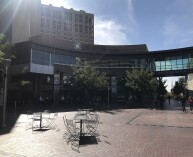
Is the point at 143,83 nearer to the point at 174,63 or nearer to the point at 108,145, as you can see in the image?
the point at 174,63

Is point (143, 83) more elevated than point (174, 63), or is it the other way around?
point (174, 63)

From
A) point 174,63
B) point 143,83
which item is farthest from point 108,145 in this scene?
point 174,63

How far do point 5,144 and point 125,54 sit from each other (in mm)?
50556

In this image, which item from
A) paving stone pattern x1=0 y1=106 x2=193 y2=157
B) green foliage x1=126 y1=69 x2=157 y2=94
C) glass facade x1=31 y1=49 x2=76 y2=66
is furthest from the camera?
glass facade x1=31 y1=49 x2=76 y2=66

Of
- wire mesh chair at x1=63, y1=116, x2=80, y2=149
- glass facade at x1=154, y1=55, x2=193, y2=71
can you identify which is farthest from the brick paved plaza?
glass facade at x1=154, y1=55, x2=193, y2=71

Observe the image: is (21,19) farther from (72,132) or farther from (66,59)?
(72,132)

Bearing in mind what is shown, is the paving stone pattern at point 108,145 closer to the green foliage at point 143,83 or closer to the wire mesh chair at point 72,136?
the wire mesh chair at point 72,136

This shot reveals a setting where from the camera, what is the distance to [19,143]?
37.8 feet

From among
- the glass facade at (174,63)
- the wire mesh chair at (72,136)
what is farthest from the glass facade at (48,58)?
the wire mesh chair at (72,136)

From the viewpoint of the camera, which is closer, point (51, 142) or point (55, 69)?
point (51, 142)

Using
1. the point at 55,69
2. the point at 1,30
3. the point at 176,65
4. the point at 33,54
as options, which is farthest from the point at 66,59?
the point at 176,65

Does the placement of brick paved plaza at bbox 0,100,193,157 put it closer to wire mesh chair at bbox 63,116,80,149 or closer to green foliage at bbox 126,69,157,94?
wire mesh chair at bbox 63,116,80,149

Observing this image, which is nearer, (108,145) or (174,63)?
(108,145)

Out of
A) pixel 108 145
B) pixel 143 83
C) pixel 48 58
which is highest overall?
pixel 48 58
